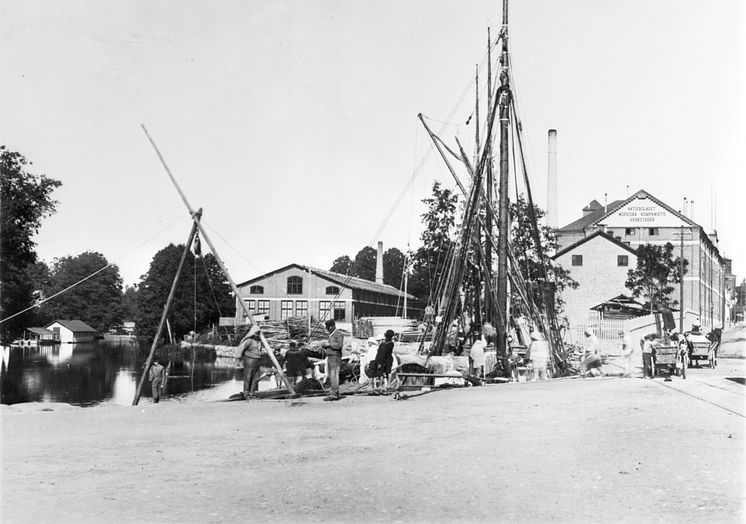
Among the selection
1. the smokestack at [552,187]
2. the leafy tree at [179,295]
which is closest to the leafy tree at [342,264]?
the leafy tree at [179,295]

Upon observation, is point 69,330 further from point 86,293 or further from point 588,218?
point 588,218

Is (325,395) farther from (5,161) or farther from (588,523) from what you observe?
(5,161)

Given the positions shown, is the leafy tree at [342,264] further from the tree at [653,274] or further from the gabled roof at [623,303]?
the gabled roof at [623,303]

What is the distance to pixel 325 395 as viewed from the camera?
17.3 m

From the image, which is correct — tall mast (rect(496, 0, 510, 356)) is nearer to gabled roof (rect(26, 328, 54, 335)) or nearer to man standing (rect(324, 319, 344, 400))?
man standing (rect(324, 319, 344, 400))

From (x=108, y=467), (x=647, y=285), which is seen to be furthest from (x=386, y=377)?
(x=647, y=285)

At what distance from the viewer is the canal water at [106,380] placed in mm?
38688

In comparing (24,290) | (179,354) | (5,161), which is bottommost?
(179,354)

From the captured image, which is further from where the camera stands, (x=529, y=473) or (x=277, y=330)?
(x=277, y=330)

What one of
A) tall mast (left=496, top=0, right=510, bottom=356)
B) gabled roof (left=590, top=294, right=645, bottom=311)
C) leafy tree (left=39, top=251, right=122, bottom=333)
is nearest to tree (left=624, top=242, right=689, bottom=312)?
gabled roof (left=590, top=294, right=645, bottom=311)

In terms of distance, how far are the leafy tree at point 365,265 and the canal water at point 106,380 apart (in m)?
68.7

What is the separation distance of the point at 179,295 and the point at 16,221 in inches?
1576

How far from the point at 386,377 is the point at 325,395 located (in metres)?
1.73

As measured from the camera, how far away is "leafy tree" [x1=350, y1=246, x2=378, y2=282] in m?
140
